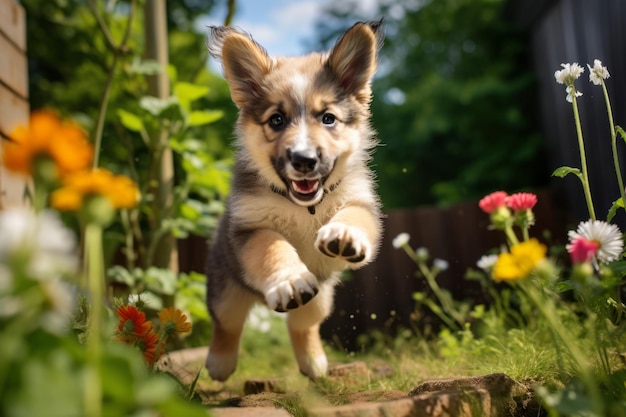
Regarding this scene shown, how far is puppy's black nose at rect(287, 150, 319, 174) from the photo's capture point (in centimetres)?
259

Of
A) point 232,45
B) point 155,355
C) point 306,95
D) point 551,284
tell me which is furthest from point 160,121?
point 551,284

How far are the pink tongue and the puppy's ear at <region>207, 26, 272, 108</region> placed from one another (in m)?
0.61

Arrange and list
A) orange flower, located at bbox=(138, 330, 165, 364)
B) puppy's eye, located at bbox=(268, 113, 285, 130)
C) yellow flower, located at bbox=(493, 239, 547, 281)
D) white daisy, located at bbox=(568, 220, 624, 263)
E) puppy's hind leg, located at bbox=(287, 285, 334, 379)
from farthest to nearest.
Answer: puppy's hind leg, located at bbox=(287, 285, 334, 379) → puppy's eye, located at bbox=(268, 113, 285, 130) → orange flower, located at bbox=(138, 330, 165, 364) → white daisy, located at bbox=(568, 220, 624, 263) → yellow flower, located at bbox=(493, 239, 547, 281)

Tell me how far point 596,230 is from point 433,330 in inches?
141

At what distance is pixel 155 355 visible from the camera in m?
2.29

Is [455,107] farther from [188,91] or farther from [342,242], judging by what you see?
[342,242]

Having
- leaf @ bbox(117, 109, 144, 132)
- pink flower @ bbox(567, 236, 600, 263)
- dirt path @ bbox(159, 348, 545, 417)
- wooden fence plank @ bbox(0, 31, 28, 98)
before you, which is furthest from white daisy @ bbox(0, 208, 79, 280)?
leaf @ bbox(117, 109, 144, 132)

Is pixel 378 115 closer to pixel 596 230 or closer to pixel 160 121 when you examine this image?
pixel 160 121

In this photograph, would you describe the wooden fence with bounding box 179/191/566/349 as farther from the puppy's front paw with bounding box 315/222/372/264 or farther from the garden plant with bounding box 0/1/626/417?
the puppy's front paw with bounding box 315/222/372/264

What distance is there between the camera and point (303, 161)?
2596mm

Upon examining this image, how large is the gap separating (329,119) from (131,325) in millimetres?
1301

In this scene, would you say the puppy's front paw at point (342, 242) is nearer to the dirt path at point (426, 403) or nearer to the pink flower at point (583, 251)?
Answer: the dirt path at point (426, 403)

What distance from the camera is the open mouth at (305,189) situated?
271 cm

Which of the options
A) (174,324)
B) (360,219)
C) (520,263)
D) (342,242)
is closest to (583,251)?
(520,263)
